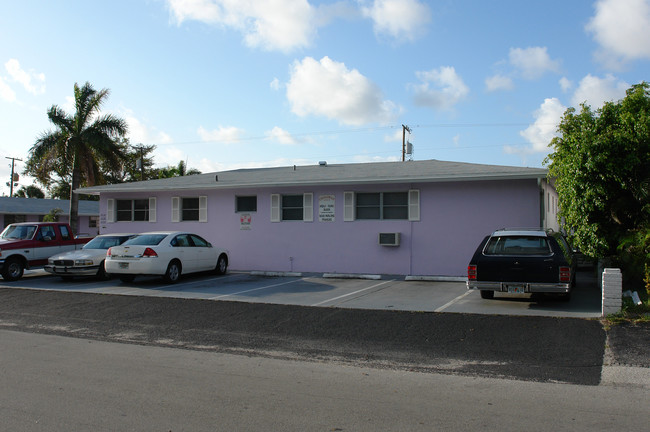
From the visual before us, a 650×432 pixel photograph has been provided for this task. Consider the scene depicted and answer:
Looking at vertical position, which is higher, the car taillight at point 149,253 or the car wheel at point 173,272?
the car taillight at point 149,253

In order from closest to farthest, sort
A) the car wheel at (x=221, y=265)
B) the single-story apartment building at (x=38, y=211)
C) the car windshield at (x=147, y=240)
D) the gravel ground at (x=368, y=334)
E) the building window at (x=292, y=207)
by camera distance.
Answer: the gravel ground at (x=368, y=334) → the car windshield at (x=147, y=240) → the car wheel at (x=221, y=265) → the building window at (x=292, y=207) → the single-story apartment building at (x=38, y=211)

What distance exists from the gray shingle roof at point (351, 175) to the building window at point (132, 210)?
786mm

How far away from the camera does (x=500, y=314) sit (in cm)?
965

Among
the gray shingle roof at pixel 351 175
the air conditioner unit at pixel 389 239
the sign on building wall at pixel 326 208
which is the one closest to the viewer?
the gray shingle roof at pixel 351 175

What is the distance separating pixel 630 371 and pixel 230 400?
4727 millimetres

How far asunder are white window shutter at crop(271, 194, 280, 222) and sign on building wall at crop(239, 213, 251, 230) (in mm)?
945

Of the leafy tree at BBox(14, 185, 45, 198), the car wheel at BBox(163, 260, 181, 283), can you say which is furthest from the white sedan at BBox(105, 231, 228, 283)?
the leafy tree at BBox(14, 185, 45, 198)

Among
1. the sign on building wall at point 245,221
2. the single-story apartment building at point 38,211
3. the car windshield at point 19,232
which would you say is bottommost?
the car windshield at point 19,232

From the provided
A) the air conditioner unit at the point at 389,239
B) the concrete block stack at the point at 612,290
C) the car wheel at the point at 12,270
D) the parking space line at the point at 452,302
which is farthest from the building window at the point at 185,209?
the concrete block stack at the point at 612,290

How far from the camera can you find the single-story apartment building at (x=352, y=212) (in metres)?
15.3

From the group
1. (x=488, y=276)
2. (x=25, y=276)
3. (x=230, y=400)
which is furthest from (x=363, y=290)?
(x=25, y=276)

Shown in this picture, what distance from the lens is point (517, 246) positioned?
1109cm

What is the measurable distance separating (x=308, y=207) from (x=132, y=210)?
753cm

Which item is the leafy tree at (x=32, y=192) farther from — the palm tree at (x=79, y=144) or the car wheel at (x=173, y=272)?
the car wheel at (x=173, y=272)
